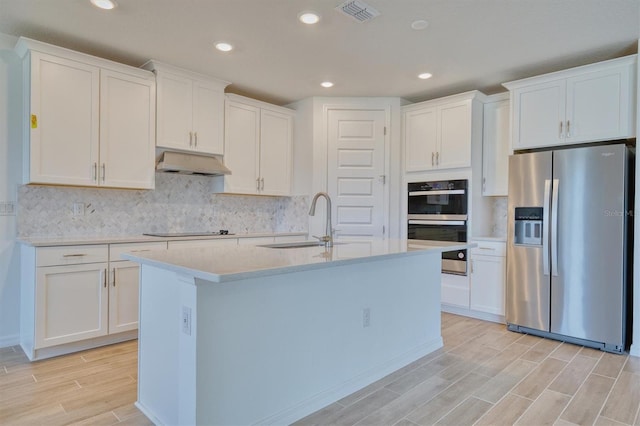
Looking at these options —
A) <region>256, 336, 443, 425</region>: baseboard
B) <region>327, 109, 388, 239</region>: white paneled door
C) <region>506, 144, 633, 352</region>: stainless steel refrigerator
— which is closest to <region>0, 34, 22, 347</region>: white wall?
<region>256, 336, 443, 425</region>: baseboard

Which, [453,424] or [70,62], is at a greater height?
[70,62]

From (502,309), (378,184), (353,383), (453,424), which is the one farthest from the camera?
(378,184)

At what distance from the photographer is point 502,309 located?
3.82 metres

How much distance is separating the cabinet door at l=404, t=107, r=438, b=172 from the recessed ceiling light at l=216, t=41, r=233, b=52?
2.23m

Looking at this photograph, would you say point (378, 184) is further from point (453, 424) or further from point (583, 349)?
point (453, 424)

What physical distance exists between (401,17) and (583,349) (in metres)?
3.01

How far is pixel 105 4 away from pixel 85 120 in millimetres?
1009

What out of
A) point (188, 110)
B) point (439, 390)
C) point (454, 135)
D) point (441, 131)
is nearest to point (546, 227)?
point (454, 135)

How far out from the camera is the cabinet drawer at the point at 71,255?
9.23 feet

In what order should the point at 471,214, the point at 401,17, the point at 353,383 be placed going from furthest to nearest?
1. the point at 471,214
2. the point at 401,17
3. the point at 353,383

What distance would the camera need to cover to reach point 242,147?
14.4 ft

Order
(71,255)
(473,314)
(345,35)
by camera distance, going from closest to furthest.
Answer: (71,255), (345,35), (473,314)

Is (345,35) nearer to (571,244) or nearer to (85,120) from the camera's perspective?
(85,120)

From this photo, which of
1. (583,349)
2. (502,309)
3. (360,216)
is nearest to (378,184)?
(360,216)
